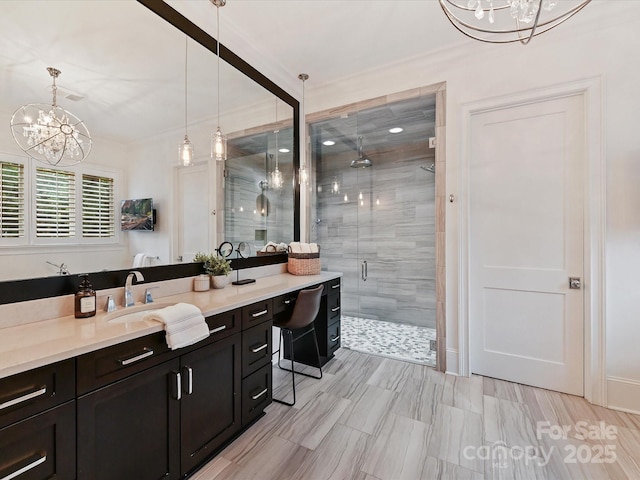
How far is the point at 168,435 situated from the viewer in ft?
4.53

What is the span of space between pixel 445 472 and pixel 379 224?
3313mm

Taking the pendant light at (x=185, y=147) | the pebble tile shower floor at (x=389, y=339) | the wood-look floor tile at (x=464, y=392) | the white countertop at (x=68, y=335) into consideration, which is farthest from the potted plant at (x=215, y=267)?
the wood-look floor tile at (x=464, y=392)

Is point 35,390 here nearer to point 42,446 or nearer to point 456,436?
point 42,446

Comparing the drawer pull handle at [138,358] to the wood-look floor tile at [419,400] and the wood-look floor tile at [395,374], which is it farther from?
the wood-look floor tile at [395,374]

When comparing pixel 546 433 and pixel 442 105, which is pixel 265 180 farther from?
pixel 546 433

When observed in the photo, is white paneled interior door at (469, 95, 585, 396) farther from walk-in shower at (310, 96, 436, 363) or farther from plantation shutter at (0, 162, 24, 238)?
plantation shutter at (0, 162, 24, 238)

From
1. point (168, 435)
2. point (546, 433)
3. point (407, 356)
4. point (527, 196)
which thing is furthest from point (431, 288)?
point (168, 435)

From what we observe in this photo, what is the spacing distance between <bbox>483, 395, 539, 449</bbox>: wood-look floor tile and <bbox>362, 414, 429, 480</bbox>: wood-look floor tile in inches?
16.9

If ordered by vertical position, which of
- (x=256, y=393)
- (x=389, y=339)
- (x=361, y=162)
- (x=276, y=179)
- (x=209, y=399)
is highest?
(x=361, y=162)

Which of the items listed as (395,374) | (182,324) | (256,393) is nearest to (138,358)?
(182,324)

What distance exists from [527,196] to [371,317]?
286 cm

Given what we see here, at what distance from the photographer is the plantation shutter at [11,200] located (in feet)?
4.31

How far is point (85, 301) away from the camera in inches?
57.0

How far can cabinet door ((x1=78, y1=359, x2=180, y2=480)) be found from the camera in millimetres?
1103
